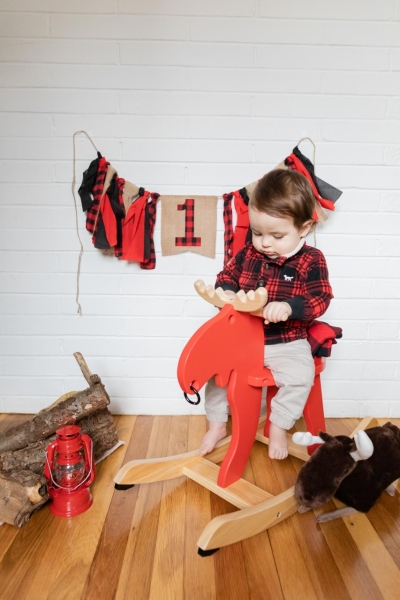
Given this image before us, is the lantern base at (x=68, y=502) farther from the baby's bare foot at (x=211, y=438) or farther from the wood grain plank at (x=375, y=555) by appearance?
the wood grain plank at (x=375, y=555)

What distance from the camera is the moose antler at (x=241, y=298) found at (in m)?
1.41

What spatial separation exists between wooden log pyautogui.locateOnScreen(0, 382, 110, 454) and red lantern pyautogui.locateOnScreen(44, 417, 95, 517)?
0.63 ft

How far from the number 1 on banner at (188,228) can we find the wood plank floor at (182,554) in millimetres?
1093

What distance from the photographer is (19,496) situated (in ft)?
5.11

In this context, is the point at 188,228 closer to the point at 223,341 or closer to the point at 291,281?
the point at 291,281

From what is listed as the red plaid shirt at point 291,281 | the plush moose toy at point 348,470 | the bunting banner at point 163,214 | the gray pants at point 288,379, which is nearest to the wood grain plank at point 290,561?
the plush moose toy at point 348,470

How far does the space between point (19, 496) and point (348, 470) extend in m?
1.11

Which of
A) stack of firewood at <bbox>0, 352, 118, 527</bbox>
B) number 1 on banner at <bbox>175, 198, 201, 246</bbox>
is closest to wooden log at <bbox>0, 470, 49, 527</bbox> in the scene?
stack of firewood at <bbox>0, 352, 118, 527</bbox>

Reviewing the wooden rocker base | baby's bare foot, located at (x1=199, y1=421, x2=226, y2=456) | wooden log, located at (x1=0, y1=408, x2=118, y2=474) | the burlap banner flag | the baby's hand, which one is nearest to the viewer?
the wooden rocker base

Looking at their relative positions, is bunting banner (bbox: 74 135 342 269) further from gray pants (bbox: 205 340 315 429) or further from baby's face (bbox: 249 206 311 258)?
gray pants (bbox: 205 340 315 429)

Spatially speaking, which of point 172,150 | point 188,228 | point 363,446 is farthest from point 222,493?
point 172,150

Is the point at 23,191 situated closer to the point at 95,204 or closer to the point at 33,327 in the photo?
the point at 95,204

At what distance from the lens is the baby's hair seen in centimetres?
159

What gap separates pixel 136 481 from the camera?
1.71 meters
